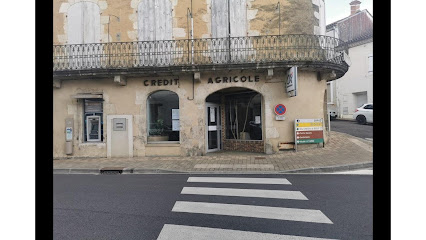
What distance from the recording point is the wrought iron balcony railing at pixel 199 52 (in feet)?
25.4

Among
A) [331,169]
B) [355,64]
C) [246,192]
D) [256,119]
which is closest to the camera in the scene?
[246,192]

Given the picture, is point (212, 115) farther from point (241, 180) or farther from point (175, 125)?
point (241, 180)

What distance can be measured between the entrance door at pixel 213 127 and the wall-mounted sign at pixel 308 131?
296cm

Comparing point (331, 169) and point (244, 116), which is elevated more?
point (244, 116)

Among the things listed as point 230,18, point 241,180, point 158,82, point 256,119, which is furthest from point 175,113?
point 241,180

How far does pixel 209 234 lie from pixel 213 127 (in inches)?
260

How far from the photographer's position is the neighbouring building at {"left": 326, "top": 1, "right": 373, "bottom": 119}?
1.33 m

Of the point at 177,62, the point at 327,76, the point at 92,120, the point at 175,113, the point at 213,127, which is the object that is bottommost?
the point at 213,127

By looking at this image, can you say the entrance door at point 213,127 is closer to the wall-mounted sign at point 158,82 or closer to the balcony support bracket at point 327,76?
the wall-mounted sign at point 158,82

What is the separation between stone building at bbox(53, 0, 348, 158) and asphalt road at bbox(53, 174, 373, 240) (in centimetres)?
381

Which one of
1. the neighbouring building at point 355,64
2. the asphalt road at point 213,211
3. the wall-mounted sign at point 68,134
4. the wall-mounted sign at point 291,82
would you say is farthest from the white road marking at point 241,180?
the wall-mounted sign at point 68,134

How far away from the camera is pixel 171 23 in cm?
808

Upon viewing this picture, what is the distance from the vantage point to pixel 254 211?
9.32ft

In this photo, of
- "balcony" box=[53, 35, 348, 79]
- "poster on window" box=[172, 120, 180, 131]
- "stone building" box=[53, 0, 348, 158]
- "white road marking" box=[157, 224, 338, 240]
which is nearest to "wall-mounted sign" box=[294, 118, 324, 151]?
"stone building" box=[53, 0, 348, 158]
